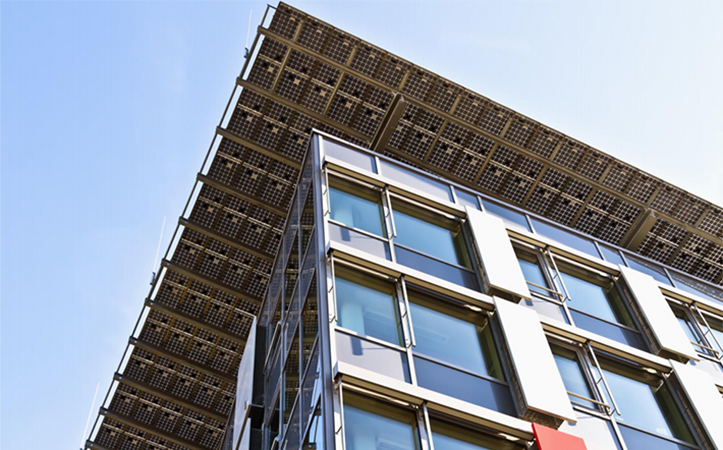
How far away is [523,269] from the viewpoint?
57.1 feet

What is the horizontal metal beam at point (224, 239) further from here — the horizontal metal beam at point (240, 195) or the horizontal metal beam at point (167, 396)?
the horizontal metal beam at point (167, 396)

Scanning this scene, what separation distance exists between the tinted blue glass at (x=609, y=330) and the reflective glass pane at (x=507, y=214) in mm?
2669

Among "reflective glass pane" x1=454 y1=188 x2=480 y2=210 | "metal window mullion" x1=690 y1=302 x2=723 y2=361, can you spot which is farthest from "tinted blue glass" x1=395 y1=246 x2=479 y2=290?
"metal window mullion" x1=690 y1=302 x2=723 y2=361

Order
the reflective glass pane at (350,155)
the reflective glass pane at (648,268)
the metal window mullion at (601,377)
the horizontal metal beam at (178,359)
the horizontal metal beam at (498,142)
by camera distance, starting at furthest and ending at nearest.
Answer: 1. the horizontal metal beam at (178,359)
2. the horizontal metal beam at (498,142)
3. the reflective glass pane at (648,268)
4. the reflective glass pane at (350,155)
5. the metal window mullion at (601,377)

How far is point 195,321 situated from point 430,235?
44.6 feet

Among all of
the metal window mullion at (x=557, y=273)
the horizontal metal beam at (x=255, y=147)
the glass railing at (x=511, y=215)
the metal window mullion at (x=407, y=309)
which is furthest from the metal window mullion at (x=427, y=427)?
the horizontal metal beam at (x=255, y=147)

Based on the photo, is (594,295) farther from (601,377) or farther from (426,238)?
(426,238)

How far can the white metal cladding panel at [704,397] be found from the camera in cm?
1485

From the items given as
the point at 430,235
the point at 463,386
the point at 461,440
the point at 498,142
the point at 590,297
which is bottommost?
the point at 461,440

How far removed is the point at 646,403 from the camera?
50.7ft

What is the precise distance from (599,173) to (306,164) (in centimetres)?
1002

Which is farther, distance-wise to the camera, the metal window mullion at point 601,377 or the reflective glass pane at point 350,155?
the reflective glass pane at point 350,155

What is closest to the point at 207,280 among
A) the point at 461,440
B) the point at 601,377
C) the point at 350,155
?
the point at 350,155

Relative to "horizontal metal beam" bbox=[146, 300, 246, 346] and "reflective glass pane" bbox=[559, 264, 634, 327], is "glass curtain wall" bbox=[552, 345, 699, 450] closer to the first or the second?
"reflective glass pane" bbox=[559, 264, 634, 327]
